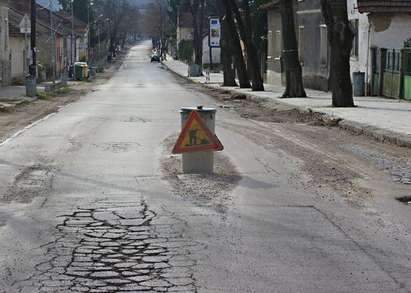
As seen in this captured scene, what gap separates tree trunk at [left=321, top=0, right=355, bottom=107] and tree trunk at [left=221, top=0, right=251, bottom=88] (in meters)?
19.5

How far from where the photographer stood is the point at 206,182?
10.8 m

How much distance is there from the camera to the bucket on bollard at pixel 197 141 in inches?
443

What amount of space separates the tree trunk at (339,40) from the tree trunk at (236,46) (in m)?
19.5

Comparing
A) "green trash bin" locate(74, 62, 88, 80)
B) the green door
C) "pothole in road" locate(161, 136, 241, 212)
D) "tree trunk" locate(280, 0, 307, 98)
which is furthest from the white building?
"pothole in road" locate(161, 136, 241, 212)

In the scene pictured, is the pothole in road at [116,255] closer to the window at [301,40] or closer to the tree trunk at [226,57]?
the window at [301,40]

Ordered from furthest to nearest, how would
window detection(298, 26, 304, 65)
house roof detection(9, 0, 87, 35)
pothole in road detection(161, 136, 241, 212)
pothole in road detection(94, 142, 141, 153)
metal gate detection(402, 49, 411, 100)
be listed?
house roof detection(9, 0, 87, 35)
window detection(298, 26, 304, 65)
metal gate detection(402, 49, 411, 100)
pothole in road detection(94, 142, 141, 153)
pothole in road detection(161, 136, 241, 212)

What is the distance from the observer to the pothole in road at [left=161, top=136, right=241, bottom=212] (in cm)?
957

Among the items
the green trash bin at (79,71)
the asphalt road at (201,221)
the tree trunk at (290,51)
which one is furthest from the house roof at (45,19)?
the asphalt road at (201,221)

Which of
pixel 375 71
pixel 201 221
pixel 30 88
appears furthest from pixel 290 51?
pixel 201 221

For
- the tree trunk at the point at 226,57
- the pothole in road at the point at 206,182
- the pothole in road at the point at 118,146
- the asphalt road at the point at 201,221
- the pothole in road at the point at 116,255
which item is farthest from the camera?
the tree trunk at the point at 226,57

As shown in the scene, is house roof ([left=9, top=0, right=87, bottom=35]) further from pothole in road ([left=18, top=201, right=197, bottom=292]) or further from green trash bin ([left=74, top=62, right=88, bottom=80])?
pothole in road ([left=18, top=201, right=197, bottom=292])

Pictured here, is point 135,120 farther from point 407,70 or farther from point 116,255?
point 116,255

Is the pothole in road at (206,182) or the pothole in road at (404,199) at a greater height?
Answer: the pothole in road at (206,182)

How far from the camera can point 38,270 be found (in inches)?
251
